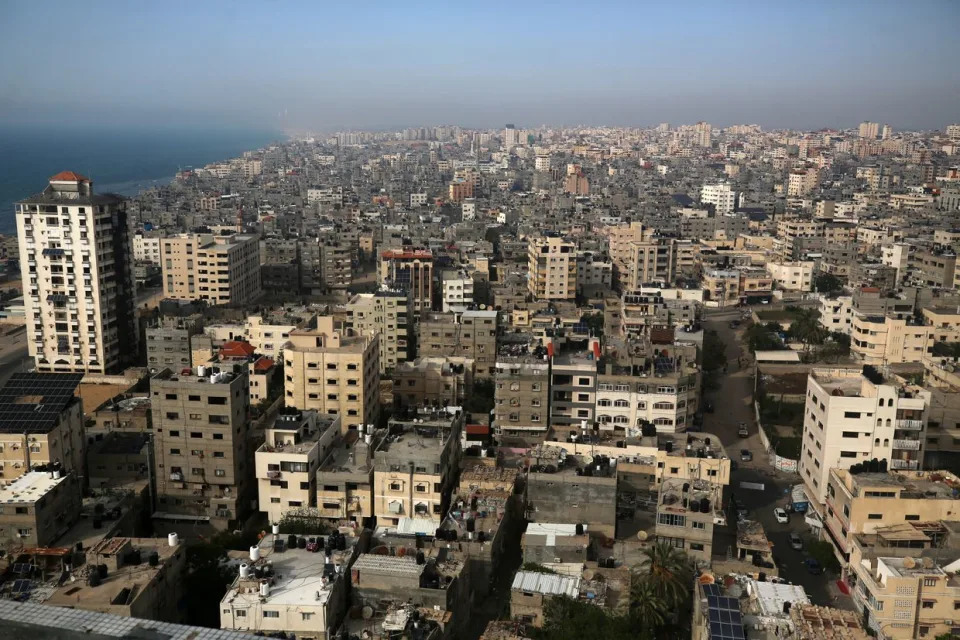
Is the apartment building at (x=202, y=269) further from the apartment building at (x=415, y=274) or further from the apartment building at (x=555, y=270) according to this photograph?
the apartment building at (x=555, y=270)

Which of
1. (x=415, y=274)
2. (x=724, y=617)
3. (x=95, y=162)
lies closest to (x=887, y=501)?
(x=724, y=617)

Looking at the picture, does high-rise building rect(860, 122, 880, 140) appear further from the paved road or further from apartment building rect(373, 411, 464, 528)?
apartment building rect(373, 411, 464, 528)

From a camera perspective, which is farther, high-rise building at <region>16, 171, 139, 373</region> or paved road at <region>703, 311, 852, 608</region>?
high-rise building at <region>16, 171, 139, 373</region>

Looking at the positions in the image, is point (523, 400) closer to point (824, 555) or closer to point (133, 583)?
point (824, 555)

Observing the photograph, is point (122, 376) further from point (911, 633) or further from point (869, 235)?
point (869, 235)

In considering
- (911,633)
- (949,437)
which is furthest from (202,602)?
(949,437)

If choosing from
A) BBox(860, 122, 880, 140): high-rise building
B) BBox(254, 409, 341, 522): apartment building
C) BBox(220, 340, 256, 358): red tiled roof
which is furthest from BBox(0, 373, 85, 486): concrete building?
BBox(860, 122, 880, 140): high-rise building
